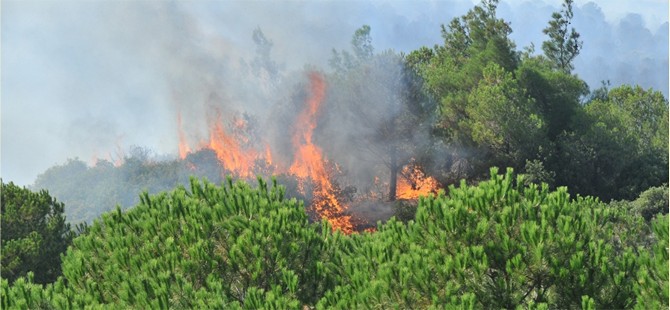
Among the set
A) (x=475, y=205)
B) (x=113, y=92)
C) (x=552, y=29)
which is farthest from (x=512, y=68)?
(x=113, y=92)

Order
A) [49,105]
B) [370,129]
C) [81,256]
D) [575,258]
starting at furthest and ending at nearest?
[49,105] < [370,129] < [81,256] < [575,258]

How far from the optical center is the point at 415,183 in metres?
54.5

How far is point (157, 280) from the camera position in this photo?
50.0 ft

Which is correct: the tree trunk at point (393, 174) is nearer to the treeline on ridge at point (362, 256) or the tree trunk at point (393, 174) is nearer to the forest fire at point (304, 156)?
the forest fire at point (304, 156)

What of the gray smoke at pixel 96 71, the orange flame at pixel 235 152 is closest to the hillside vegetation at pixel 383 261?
the orange flame at pixel 235 152

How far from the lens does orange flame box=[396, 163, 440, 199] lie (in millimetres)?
53750

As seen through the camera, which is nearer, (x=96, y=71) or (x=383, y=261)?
(x=383, y=261)

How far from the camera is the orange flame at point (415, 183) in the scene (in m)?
53.8

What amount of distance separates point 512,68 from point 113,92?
153 meters

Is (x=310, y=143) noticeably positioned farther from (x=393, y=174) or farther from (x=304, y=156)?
(x=393, y=174)

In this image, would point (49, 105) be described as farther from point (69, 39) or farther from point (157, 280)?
point (157, 280)

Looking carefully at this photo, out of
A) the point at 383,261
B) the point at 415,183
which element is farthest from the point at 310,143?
the point at 383,261

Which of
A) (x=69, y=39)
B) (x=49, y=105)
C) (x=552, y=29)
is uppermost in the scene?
(x=69, y=39)

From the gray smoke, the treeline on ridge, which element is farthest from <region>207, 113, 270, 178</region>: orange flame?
the gray smoke
